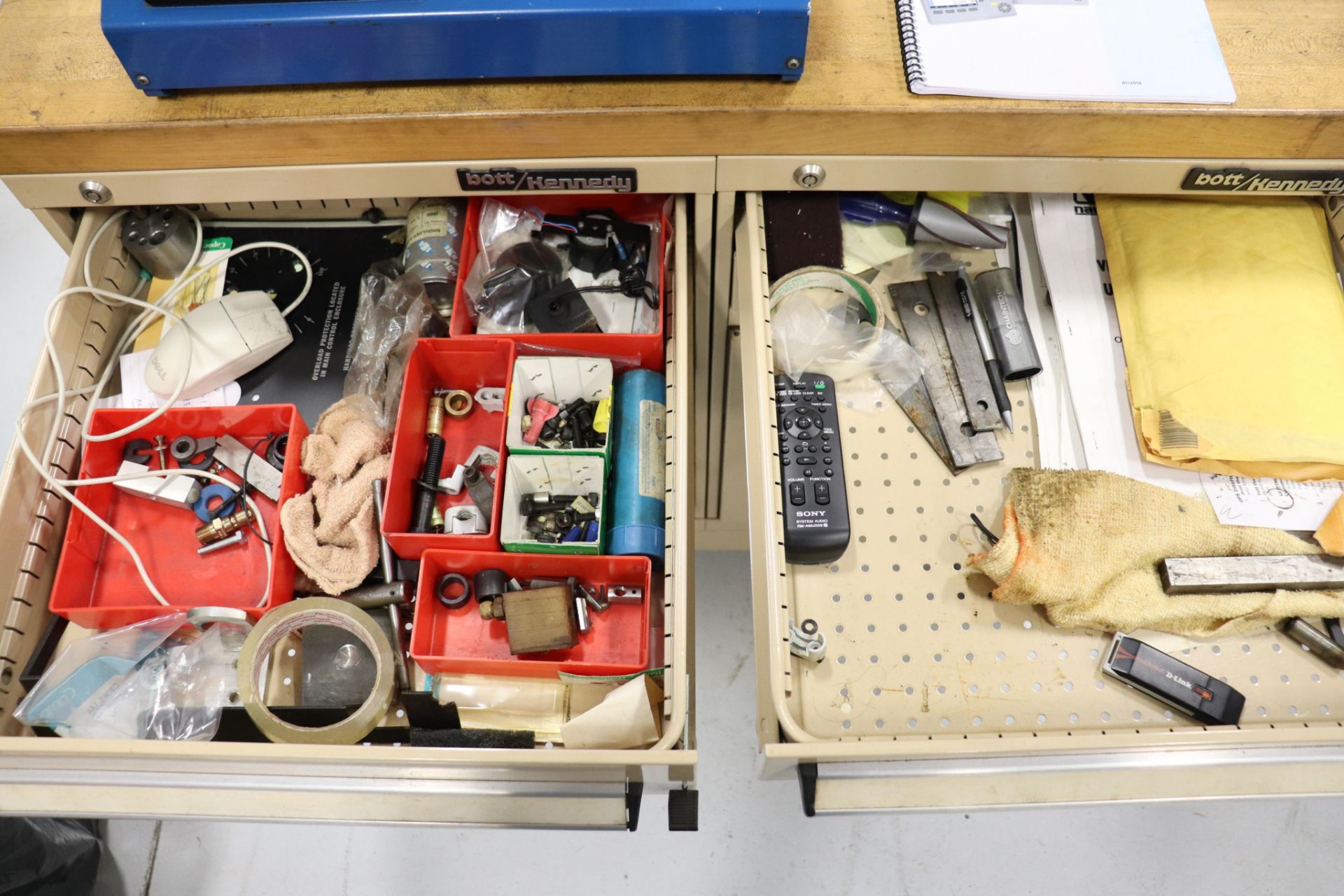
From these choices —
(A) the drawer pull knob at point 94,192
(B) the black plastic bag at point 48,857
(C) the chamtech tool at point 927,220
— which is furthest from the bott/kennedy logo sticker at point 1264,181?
(B) the black plastic bag at point 48,857

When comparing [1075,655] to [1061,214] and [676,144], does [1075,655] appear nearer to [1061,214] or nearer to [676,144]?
[1061,214]

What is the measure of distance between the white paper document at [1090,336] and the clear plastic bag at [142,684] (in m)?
1.02

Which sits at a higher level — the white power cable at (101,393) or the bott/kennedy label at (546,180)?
the bott/kennedy label at (546,180)

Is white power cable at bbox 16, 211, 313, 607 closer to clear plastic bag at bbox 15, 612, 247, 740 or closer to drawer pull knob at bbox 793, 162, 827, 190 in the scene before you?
clear plastic bag at bbox 15, 612, 247, 740

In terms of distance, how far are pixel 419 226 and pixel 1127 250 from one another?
914 millimetres

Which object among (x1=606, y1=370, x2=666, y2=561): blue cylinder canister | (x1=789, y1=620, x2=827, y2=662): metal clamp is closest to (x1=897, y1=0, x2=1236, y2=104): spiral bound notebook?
(x1=606, y1=370, x2=666, y2=561): blue cylinder canister

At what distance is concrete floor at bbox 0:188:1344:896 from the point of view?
1.58 meters

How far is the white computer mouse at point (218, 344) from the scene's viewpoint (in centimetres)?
112

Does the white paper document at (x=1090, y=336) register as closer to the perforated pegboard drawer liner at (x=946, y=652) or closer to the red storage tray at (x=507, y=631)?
the perforated pegboard drawer liner at (x=946, y=652)

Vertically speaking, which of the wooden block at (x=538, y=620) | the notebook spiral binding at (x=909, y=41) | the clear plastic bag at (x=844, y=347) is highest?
the notebook spiral binding at (x=909, y=41)

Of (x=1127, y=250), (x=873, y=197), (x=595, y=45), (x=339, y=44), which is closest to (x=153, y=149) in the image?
(x=339, y=44)

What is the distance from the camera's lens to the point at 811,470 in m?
1.02

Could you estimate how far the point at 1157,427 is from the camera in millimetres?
1009

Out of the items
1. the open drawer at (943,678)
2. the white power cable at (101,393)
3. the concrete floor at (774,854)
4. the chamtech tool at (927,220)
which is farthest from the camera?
the concrete floor at (774,854)
